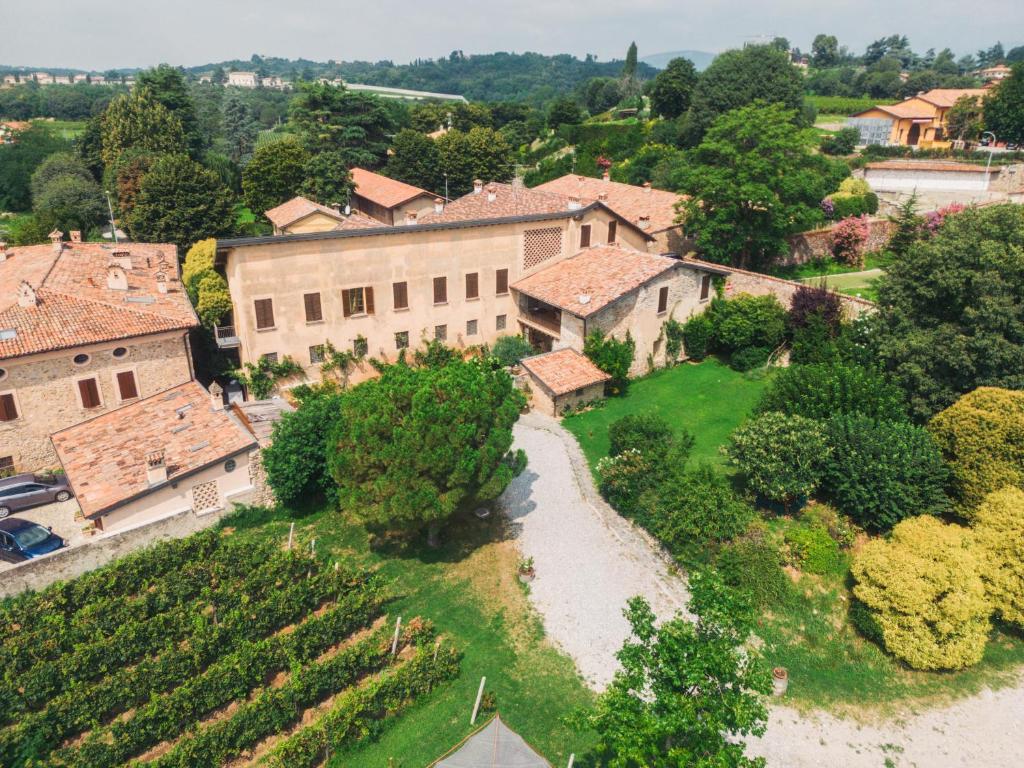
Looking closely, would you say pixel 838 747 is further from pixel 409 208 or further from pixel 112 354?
pixel 409 208

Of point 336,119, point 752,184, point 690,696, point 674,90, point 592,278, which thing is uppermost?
point 674,90

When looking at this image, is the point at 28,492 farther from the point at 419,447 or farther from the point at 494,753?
the point at 494,753

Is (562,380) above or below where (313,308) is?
below

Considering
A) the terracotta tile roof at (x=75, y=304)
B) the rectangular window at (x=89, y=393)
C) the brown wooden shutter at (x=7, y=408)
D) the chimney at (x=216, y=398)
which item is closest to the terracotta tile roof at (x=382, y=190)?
the terracotta tile roof at (x=75, y=304)

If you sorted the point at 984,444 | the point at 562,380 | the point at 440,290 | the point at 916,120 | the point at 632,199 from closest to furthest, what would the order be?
the point at 984,444 < the point at 562,380 < the point at 440,290 < the point at 632,199 < the point at 916,120

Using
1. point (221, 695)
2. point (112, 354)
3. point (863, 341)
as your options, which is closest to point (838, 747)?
point (221, 695)

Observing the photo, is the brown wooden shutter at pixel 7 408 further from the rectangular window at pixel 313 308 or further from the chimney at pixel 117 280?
the rectangular window at pixel 313 308

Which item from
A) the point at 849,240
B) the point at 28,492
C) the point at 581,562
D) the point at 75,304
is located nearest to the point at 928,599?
the point at 581,562

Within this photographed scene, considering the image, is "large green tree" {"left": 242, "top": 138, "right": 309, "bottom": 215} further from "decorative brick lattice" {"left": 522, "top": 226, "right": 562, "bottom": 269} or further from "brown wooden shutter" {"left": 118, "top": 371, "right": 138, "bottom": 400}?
"brown wooden shutter" {"left": 118, "top": 371, "right": 138, "bottom": 400}
